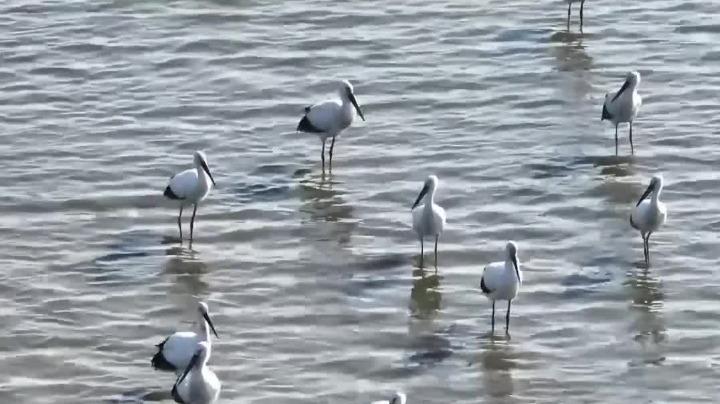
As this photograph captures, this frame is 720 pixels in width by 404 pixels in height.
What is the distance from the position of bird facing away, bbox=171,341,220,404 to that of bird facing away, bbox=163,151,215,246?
3.91m

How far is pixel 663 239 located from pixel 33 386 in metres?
6.02

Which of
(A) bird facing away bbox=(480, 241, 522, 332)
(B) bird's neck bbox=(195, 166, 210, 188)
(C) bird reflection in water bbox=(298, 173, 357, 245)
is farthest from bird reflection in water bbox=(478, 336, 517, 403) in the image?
(B) bird's neck bbox=(195, 166, 210, 188)

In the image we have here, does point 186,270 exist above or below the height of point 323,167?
below

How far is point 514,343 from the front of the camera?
591 inches

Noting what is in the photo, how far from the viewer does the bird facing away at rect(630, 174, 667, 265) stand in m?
16.5

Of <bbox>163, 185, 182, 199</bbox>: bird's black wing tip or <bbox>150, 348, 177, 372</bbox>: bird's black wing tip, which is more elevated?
<bbox>163, 185, 182, 199</bbox>: bird's black wing tip

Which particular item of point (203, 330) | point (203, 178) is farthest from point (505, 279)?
point (203, 178)

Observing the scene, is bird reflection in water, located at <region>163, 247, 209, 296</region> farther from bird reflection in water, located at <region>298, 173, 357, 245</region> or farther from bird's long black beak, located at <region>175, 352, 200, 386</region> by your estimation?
bird's long black beak, located at <region>175, 352, 200, 386</region>

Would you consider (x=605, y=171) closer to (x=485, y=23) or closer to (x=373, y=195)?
(x=373, y=195)

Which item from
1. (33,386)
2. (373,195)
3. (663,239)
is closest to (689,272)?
(663,239)

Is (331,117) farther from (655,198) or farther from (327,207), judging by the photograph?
(655,198)

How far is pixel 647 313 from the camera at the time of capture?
15.5m

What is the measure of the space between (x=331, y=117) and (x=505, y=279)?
4.61 metres

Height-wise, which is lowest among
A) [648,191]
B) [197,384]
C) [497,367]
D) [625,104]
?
[497,367]
